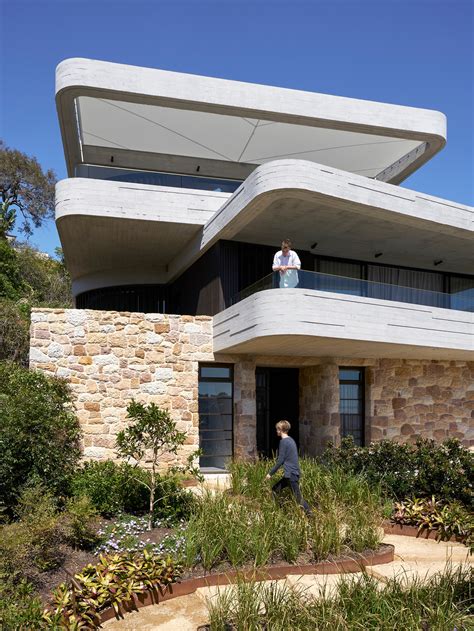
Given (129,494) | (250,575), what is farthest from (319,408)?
(250,575)

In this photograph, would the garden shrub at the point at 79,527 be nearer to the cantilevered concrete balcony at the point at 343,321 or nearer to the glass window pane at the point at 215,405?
the cantilevered concrete balcony at the point at 343,321

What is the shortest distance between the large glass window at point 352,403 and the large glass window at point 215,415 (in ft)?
10.1

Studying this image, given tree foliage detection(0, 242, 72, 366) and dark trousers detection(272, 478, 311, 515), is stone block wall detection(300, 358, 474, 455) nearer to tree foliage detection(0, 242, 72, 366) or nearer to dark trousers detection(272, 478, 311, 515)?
dark trousers detection(272, 478, 311, 515)

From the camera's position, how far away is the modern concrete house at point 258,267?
38.2 feet

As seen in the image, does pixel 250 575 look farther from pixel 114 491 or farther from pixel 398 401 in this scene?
pixel 398 401

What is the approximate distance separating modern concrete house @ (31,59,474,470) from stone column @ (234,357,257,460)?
1.4 inches

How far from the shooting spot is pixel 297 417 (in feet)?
47.8

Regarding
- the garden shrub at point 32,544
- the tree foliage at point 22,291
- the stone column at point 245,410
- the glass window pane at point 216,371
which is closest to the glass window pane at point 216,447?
the stone column at point 245,410

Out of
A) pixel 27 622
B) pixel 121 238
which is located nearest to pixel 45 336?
pixel 121 238

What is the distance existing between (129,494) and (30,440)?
190 cm

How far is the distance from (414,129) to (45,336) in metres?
11.5

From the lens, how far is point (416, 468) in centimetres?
958

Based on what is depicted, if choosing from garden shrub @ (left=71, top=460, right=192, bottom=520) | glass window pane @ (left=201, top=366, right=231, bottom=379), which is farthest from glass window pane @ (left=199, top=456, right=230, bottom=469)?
garden shrub @ (left=71, top=460, right=192, bottom=520)

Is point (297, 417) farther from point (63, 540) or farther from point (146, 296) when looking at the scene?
point (63, 540)
